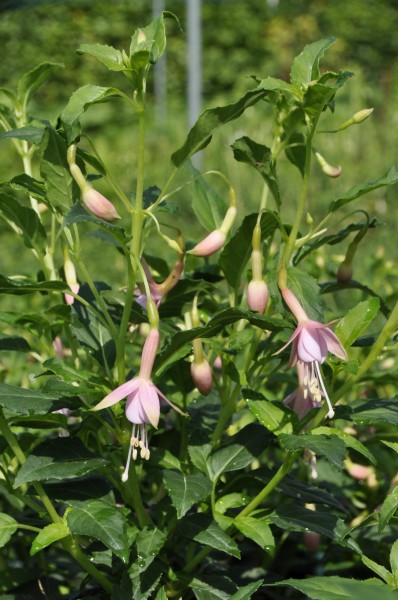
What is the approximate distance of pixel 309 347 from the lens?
1.05 meters

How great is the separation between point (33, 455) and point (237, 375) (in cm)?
26

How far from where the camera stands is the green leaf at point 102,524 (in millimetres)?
1069

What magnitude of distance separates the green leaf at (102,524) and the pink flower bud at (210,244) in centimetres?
32

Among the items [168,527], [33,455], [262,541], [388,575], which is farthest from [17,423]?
[388,575]

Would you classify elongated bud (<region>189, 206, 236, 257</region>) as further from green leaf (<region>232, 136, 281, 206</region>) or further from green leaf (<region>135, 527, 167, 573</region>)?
green leaf (<region>135, 527, 167, 573</region>)

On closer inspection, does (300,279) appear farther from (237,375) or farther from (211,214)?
(211,214)

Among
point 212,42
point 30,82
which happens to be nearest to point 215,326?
point 30,82

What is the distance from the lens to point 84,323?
1277 mm

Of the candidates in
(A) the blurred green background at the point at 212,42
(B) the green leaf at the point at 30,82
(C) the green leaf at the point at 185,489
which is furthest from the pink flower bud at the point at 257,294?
(A) the blurred green background at the point at 212,42

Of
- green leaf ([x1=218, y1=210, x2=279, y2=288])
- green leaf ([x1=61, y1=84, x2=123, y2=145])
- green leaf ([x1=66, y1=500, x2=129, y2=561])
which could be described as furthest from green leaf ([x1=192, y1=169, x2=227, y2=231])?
green leaf ([x1=66, y1=500, x2=129, y2=561])

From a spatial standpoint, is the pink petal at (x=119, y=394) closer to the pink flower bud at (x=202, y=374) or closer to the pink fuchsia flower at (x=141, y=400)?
the pink fuchsia flower at (x=141, y=400)

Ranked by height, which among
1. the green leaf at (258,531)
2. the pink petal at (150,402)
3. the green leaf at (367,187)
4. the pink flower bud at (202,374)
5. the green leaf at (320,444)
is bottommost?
the green leaf at (258,531)

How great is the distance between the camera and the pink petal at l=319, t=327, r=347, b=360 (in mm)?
1089

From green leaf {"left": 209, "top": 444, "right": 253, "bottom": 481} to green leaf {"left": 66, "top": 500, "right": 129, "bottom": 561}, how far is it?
141 millimetres
